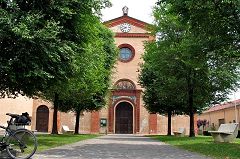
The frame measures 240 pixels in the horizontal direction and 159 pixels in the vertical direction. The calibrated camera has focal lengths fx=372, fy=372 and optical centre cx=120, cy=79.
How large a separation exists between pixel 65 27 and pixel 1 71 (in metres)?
Result: 3.23

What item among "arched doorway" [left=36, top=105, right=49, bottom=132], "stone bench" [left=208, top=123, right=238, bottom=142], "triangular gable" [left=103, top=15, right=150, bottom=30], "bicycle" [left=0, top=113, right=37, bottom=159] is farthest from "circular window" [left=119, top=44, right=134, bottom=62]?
"bicycle" [left=0, top=113, right=37, bottom=159]

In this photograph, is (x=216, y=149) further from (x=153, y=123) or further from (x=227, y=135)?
(x=153, y=123)

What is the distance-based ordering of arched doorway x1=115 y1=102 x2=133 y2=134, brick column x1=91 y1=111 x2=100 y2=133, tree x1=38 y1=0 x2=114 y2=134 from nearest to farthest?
tree x1=38 y1=0 x2=114 y2=134
brick column x1=91 y1=111 x2=100 y2=133
arched doorway x1=115 y1=102 x2=133 y2=134

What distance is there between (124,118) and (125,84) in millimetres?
4612

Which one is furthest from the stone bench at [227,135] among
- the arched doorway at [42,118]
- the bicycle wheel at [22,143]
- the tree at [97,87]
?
the arched doorway at [42,118]

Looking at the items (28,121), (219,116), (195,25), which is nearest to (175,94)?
(195,25)

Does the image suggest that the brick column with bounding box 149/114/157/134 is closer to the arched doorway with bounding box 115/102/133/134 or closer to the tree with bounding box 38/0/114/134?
the arched doorway with bounding box 115/102/133/134

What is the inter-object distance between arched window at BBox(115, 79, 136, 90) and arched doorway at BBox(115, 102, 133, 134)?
217 centimetres

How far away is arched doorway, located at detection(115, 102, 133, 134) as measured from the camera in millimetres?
48719

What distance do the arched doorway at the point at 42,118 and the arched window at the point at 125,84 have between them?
10.2 m

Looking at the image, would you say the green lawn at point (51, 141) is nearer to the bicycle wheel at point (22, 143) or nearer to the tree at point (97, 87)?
the bicycle wheel at point (22, 143)

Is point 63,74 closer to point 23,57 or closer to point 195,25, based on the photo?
point 23,57

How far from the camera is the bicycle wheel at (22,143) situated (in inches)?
352

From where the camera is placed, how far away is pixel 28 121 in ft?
32.7
